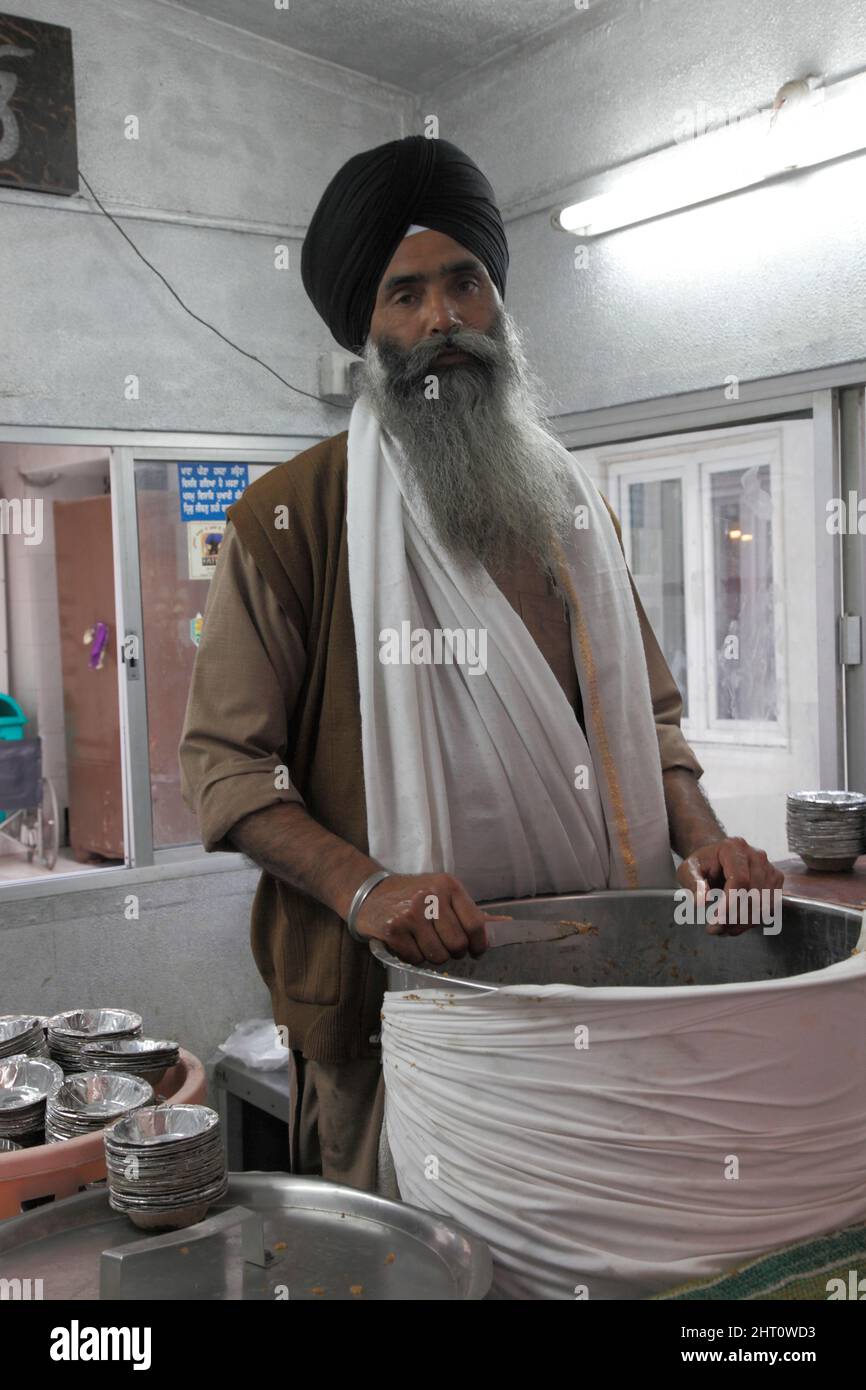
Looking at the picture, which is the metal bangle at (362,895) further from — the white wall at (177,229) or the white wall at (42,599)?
the white wall at (42,599)

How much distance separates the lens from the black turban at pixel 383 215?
1687 millimetres

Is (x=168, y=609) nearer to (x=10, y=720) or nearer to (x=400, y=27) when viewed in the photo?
(x=10, y=720)

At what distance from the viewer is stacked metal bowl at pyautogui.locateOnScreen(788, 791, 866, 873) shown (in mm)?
2570

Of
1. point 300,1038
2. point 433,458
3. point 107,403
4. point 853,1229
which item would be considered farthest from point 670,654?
point 853,1229

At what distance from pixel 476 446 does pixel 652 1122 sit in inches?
40.3

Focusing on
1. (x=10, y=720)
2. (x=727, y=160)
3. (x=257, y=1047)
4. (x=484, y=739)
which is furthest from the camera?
(x=10, y=720)

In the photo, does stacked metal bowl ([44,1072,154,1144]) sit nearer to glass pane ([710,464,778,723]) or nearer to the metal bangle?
the metal bangle

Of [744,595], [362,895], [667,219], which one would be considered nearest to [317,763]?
[362,895]

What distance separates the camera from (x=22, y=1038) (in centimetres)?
171

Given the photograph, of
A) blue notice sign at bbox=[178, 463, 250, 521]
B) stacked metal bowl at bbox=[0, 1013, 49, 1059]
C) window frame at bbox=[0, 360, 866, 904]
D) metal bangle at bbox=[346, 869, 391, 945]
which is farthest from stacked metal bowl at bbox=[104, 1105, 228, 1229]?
blue notice sign at bbox=[178, 463, 250, 521]

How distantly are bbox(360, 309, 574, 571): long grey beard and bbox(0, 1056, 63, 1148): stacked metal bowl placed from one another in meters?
0.84

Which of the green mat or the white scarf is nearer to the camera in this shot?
the green mat

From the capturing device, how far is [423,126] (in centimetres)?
437

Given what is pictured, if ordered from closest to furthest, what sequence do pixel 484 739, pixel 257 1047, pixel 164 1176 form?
1. pixel 164 1176
2. pixel 484 739
3. pixel 257 1047
